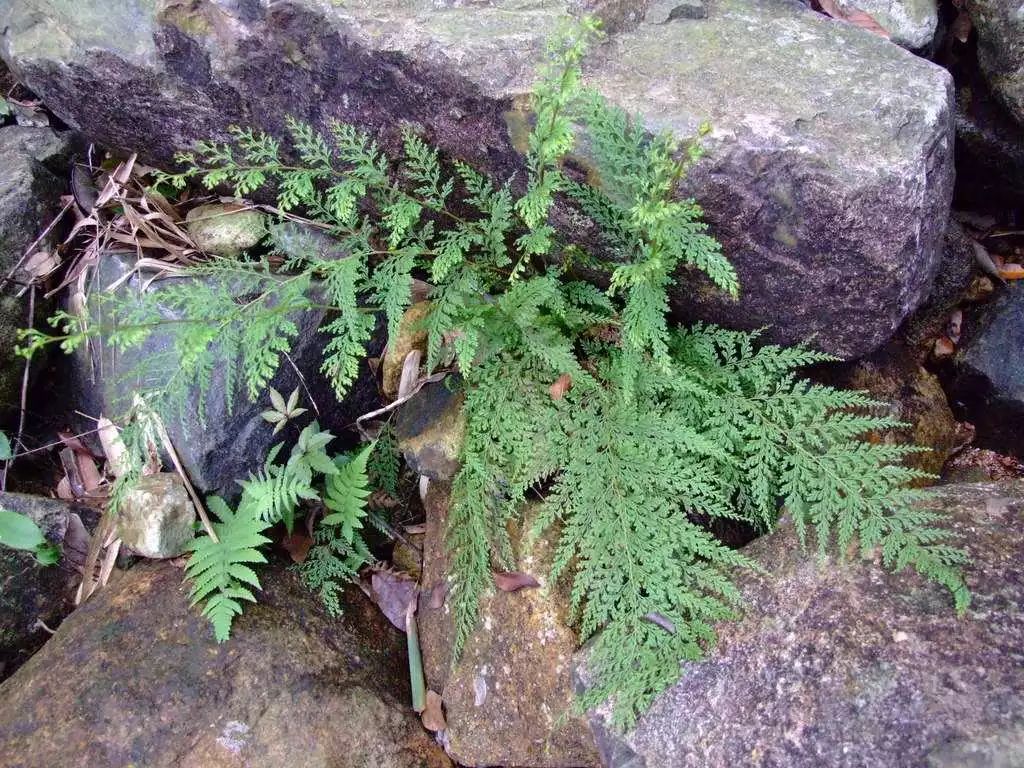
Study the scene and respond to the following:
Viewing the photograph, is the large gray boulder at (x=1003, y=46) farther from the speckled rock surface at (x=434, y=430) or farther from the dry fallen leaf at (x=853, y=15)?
the speckled rock surface at (x=434, y=430)

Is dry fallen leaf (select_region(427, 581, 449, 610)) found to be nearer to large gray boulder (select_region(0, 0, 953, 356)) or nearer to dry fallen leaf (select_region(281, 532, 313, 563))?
dry fallen leaf (select_region(281, 532, 313, 563))

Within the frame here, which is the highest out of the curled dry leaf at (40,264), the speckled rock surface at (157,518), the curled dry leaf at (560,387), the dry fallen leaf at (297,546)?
the curled dry leaf at (40,264)

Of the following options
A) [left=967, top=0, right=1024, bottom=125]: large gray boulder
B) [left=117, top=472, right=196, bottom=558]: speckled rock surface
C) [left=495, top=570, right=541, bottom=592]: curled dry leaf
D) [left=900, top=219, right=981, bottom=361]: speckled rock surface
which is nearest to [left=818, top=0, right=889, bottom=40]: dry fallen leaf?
[left=967, top=0, right=1024, bottom=125]: large gray boulder

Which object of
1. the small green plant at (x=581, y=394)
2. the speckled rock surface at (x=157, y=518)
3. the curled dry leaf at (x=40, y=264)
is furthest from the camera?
the curled dry leaf at (x=40, y=264)

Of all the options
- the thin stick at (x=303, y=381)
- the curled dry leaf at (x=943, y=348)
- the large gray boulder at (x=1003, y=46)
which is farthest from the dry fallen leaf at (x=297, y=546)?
the large gray boulder at (x=1003, y=46)

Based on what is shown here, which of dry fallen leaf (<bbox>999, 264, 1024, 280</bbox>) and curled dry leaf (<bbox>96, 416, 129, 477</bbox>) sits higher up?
dry fallen leaf (<bbox>999, 264, 1024, 280</bbox>)

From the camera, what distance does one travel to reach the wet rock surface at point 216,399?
10.6 feet

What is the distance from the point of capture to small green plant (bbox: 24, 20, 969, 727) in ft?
8.84

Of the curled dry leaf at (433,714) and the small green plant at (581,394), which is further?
the curled dry leaf at (433,714)

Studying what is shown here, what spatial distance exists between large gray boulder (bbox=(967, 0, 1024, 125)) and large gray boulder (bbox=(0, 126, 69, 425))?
4.24 m

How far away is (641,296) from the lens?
9.18 feet

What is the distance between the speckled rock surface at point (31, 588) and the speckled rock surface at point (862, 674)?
2391 mm

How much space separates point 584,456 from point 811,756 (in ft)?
4.12

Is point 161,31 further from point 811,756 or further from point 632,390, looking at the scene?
point 811,756
